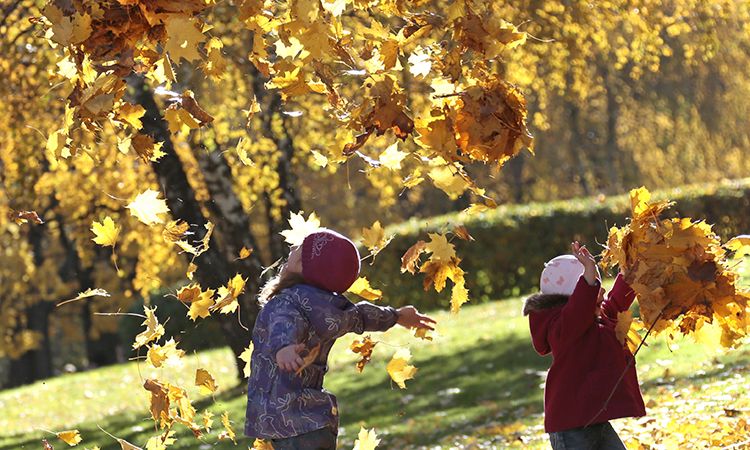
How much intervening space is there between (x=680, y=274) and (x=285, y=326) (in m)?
1.42

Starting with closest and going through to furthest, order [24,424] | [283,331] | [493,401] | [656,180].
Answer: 1. [283,331]
2. [493,401]
3. [24,424]
4. [656,180]

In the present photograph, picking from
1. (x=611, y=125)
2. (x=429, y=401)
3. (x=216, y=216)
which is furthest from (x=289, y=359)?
(x=611, y=125)

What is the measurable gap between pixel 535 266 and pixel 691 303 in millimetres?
15576

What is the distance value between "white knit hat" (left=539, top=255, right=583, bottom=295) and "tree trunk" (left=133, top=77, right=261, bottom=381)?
6135 mm

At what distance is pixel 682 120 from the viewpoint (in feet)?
128

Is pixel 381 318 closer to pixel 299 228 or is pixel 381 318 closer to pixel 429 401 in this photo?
pixel 299 228

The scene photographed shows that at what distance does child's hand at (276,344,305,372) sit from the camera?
4.14 meters

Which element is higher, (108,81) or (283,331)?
(108,81)

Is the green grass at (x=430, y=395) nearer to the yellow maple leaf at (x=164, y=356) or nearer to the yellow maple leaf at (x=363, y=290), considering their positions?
the yellow maple leaf at (x=164, y=356)

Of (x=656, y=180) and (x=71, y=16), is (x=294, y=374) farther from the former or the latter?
(x=656, y=180)

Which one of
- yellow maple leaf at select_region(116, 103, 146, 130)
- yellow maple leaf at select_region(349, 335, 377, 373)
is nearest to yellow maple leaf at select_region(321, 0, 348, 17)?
yellow maple leaf at select_region(116, 103, 146, 130)

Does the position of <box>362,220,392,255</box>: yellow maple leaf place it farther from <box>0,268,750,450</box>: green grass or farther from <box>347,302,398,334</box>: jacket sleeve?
<box>0,268,750,450</box>: green grass

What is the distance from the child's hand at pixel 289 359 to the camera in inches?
163

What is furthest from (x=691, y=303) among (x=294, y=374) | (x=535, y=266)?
(x=535, y=266)
